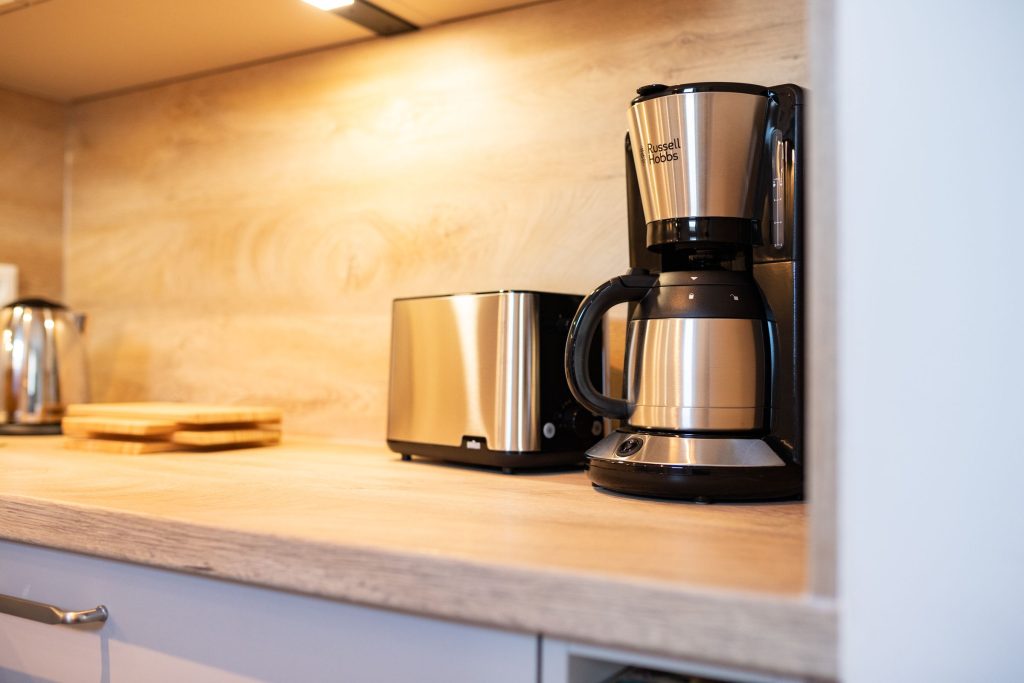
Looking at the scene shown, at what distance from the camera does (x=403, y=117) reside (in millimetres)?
1339

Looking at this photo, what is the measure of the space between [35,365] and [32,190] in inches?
18.3

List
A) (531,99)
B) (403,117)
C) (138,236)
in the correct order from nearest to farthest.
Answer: (531,99) < (403,117) < (138,236)

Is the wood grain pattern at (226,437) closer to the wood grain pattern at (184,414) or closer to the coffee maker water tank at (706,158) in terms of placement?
the wood grain pattern at (184,414)

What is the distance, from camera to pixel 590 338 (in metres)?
0.85

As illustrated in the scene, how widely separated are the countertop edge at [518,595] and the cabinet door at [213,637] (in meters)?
0.03

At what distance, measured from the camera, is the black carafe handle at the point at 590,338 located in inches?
33.3

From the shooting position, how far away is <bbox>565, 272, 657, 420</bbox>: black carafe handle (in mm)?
845

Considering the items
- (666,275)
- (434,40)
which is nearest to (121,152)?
(434,40)

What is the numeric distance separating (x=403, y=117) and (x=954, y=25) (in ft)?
2.92

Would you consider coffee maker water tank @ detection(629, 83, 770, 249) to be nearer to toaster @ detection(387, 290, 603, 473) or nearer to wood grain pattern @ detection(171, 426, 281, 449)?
toaster @ detection(387, 290, 603, 473)

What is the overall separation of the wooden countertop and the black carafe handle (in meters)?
0.09

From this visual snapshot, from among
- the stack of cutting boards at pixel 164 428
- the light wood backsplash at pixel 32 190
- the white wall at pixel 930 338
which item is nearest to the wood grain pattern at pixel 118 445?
the stack of cutting boards at pixel 164 428

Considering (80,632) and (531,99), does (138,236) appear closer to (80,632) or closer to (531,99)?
(531,99)

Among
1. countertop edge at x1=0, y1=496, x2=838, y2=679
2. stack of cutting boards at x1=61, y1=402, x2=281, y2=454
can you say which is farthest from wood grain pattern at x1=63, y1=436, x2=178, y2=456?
countertop edge at x1=0, y1=496, x2=838, y2=679
